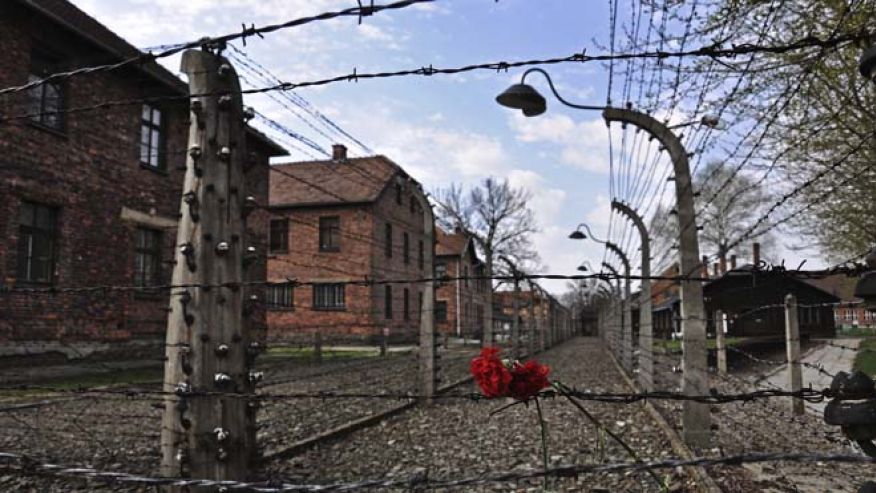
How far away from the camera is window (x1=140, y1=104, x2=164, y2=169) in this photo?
1530cm

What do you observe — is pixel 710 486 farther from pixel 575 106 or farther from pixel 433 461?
pixel 575 106

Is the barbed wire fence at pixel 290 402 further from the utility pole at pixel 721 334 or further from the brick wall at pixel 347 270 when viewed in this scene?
the brick wall at pixel 347 270

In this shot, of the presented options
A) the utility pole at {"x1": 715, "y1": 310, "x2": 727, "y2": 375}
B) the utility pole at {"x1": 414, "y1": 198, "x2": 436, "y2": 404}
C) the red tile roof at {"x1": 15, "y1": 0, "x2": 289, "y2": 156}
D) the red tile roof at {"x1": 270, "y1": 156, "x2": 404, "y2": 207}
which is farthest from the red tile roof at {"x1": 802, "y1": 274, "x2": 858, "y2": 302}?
the red tile roof at {"x1": 270, "y1": 156, "x2": 404, "y2": 207}

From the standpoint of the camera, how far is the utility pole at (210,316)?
124 inches

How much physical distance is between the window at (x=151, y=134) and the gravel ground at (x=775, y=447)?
1284cm

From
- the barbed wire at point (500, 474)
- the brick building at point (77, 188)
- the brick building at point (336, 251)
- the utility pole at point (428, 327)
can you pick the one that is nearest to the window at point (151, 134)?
the brick building at point (77, 188)

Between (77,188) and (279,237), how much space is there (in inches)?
631

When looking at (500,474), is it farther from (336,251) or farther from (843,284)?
(336,251)

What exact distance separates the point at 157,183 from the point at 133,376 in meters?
5.66

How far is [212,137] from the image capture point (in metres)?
3.34

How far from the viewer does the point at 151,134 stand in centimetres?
1563

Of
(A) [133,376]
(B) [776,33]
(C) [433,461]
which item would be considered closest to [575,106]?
(B) [776,33]

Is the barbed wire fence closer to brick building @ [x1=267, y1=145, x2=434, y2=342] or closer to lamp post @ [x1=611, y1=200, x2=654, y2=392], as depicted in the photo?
lamp post @ [x1=611, y1=200, x2=654, y2=392]

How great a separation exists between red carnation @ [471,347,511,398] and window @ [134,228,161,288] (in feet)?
47.3
